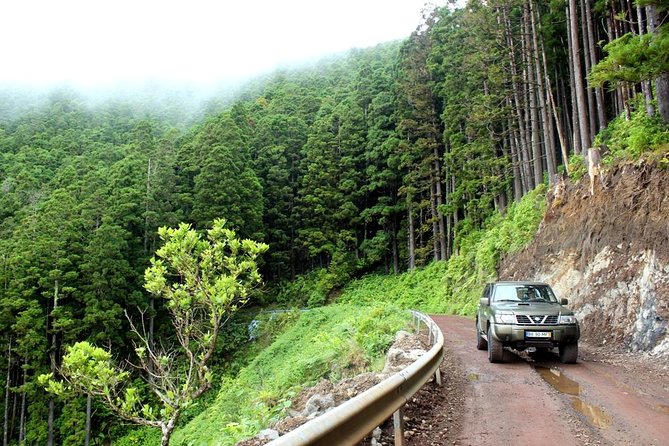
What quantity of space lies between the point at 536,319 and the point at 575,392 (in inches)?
91.7

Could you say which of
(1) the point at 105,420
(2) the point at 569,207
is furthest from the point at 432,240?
(1) the point at 105,420

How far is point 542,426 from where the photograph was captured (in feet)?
17.2

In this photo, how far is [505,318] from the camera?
9242 mm

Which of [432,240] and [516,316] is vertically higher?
[516,316]

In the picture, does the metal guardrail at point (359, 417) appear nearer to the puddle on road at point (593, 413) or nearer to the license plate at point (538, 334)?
the puddle on road at point (593, 413)

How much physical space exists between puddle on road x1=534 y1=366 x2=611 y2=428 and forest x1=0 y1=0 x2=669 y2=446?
256 inches

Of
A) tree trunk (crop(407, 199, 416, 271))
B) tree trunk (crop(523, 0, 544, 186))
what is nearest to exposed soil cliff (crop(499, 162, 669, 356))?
tree trunk (crop(523, 0, 544, 186))

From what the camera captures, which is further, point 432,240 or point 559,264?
point 432,240

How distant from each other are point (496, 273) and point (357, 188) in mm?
23484

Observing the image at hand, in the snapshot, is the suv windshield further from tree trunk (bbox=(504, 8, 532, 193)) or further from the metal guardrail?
tree trunk (bbox=(504, 8, 532, 193))

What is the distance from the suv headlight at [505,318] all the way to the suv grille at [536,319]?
3.9 inches

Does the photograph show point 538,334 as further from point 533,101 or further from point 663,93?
point 533,101

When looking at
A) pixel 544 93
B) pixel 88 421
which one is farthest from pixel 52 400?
pixel 544 93

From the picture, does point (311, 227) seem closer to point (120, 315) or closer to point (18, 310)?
point (120, 315)
